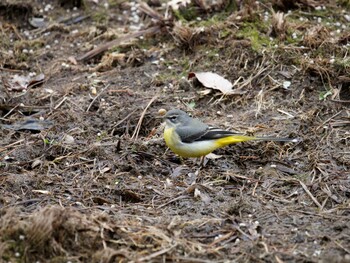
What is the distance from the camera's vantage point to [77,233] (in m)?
5.23

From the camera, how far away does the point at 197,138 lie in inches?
291

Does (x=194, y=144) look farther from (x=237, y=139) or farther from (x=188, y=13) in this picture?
(x=188, y=13)

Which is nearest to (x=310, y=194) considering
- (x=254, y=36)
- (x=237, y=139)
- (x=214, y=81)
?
(x=237, y=139)

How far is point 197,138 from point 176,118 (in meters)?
0.36

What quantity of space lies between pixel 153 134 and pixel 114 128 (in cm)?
48

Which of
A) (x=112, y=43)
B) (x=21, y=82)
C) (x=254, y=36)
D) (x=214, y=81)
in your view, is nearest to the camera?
(x=214, y=81)

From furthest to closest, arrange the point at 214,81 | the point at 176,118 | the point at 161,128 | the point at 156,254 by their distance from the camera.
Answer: the point at 214,81 < the point at 161,128 < the point at 176,118 < the point at 156,254

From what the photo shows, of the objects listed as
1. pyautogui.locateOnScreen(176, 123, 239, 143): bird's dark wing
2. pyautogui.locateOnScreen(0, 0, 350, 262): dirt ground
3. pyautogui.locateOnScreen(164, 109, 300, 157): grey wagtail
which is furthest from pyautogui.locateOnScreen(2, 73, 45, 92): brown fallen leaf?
pyautogui.locateOnScreen(176, 123, 239, 143): bird's dark wing

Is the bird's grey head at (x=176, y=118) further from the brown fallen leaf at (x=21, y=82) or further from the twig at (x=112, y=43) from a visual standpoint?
the twig at (x=112, y=43)

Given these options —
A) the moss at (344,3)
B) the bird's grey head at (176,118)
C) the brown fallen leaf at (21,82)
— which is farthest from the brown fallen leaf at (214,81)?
the moss at (344,3)

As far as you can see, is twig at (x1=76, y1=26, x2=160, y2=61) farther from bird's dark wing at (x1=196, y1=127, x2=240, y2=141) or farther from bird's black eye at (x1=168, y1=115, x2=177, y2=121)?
bird's dark wing at (x1=196, y1=127, x2=240, y2=141)

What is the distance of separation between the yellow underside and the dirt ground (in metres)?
0.18

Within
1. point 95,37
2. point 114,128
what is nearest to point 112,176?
point 114,128

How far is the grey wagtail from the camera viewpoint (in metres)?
7.24
